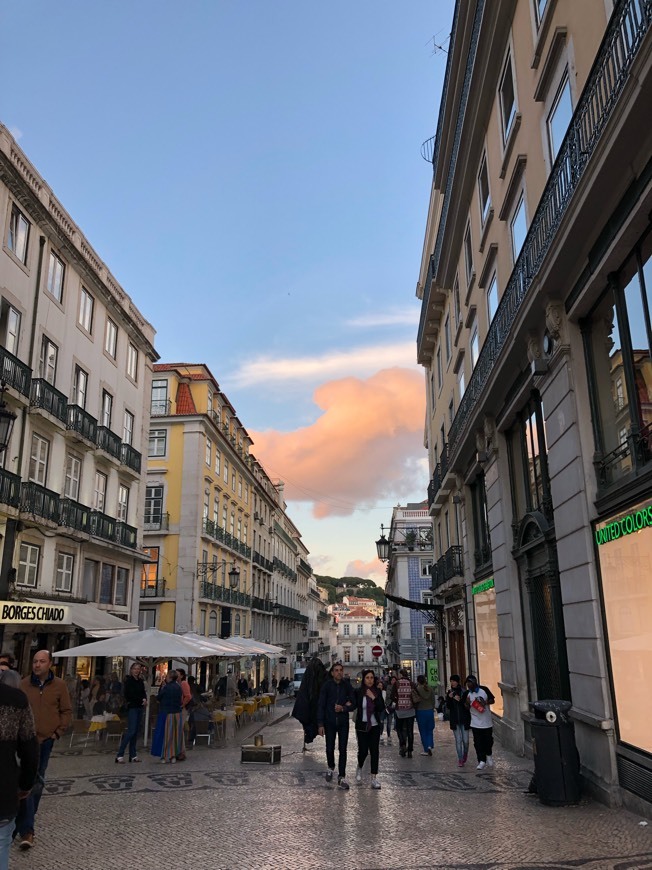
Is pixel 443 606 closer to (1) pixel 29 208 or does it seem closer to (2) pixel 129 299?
(2) pixel 129 299

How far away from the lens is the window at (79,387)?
2366cm

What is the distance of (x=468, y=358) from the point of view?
818 inches

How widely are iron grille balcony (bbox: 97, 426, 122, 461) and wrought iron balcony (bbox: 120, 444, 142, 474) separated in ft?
1.40

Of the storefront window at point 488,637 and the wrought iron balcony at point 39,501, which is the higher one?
the wrought iron balcony at point 39,501

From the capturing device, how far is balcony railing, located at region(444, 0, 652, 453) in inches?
287

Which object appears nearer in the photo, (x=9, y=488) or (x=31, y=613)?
(x=31, y=613)

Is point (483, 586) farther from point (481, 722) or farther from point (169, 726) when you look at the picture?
point (169, 726)

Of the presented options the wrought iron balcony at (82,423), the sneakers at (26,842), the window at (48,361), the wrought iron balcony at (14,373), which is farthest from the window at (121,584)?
the sneakers at (26,842)

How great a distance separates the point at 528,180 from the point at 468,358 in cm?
827

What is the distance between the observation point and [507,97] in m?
14.8

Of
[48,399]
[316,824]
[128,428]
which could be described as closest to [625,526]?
[316,824]

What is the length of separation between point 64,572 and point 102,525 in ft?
8.90

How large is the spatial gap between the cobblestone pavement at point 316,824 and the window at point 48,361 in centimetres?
1291

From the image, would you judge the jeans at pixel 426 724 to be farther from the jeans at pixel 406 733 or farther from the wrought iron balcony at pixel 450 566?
the wrought iron balcony at pixel 450 566
